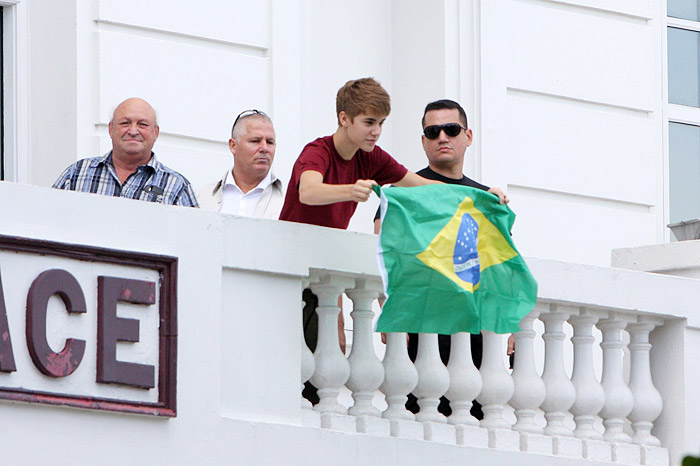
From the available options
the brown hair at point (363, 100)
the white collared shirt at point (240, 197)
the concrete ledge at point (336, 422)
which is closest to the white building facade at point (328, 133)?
the concrete ledge at point (336, 422)

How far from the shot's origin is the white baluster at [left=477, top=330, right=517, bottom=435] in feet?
24.5

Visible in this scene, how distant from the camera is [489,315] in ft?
23.7

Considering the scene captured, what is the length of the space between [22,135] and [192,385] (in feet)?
9.82

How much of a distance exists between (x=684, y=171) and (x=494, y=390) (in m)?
4.58

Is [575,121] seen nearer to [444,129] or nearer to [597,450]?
[444,129]

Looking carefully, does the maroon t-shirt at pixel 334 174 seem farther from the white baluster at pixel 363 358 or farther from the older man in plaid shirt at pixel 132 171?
the older man in plaid shirt at pixel 132 171

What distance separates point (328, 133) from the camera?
10461mm

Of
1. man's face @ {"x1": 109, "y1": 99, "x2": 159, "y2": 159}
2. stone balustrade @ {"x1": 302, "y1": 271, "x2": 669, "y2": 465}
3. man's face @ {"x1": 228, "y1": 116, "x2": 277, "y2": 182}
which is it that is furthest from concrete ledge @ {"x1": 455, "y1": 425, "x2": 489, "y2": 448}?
man's face @ {"x1": 109, "y1": 99, "x2": 159, "y2": 159}

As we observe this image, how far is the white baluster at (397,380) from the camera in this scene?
7145mm

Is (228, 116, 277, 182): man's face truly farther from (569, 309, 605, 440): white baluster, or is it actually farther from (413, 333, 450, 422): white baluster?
(569, 309, 605, 440): white baluster

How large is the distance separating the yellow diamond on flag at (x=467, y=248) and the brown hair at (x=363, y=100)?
20.3 inches

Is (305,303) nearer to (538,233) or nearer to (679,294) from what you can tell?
(679,294)

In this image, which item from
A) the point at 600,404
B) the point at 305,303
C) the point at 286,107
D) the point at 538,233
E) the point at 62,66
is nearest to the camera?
the point at 305,303

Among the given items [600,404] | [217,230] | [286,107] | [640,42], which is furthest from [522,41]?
[217,230]
